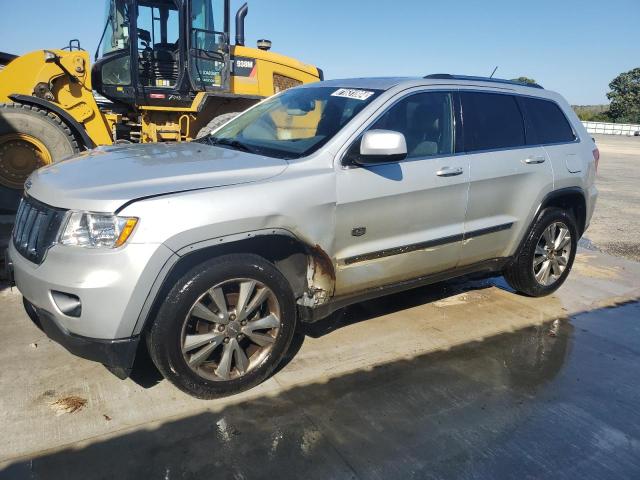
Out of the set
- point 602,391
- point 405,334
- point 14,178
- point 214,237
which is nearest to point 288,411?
point 214,237

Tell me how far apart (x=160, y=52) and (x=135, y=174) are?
571 centimetres

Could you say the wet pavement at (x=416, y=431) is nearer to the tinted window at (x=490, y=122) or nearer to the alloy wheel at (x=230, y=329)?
the alloy wheel at (x=230, y=329)

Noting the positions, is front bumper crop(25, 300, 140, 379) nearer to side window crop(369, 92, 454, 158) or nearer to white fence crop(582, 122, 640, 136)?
side window crop(369, 92, 454, 158)

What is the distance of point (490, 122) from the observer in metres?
4.25

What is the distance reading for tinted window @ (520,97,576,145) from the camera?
4.60 m

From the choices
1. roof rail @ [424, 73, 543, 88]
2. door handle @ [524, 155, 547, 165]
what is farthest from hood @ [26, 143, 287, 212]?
door handle @ [524, 155, 547, 165]

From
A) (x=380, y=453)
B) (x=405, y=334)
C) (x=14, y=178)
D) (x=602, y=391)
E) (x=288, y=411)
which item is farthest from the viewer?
(x=14, y=178)

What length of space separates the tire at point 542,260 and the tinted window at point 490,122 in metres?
0.77

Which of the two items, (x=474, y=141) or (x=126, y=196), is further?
(x=474, y=141)

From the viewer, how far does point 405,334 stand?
162 inches

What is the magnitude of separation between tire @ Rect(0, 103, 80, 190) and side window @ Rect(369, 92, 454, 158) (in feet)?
16.3

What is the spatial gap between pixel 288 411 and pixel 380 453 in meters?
0.59

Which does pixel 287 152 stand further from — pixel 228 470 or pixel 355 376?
pixel 228 470

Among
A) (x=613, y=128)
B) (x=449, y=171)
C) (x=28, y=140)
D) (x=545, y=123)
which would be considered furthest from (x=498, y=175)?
(x=613, y=128)
